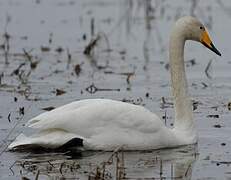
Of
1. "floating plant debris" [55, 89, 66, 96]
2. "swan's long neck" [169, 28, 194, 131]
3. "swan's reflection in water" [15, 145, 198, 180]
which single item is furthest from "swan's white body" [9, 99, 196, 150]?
"floating plant debris" [55, 89, 66, 96]

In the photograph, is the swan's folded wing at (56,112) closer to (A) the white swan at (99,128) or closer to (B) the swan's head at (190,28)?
(A) the white swan at (99,128)

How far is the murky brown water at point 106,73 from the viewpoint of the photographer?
9.40m

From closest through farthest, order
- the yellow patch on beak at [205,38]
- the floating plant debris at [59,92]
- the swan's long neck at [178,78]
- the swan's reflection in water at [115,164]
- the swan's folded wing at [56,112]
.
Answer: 1. the swan's reflection in water at [115,164]
2. the swan's folded wing at [56,112]
3. the swan's long neck at [178,78]
4. the yellow patch on beak at [205,38]
5. the floating plant debris at [59,92]

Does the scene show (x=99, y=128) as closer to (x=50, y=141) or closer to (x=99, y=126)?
(x=99, y=126)

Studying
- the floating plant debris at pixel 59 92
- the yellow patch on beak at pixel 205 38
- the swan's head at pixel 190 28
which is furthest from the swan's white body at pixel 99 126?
the floating plant debris at pixel 59 92

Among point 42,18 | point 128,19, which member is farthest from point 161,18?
point 42,18

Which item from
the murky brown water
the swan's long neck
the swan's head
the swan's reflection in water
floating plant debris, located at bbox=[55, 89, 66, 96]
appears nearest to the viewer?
the swan's reflection in water

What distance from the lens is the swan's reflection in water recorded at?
344 inches

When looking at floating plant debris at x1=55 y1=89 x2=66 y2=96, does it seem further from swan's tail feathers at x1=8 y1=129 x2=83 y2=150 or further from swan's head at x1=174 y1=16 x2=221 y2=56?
swan's tail feathers at x1=8 y1=129 x2=83 y2=150

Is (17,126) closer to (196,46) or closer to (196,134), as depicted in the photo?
(196,134)

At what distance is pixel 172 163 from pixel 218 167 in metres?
0.53

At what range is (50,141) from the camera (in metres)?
9.88

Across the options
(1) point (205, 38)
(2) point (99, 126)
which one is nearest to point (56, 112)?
(2) point (99, 126)

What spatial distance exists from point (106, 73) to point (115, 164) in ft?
19.7
